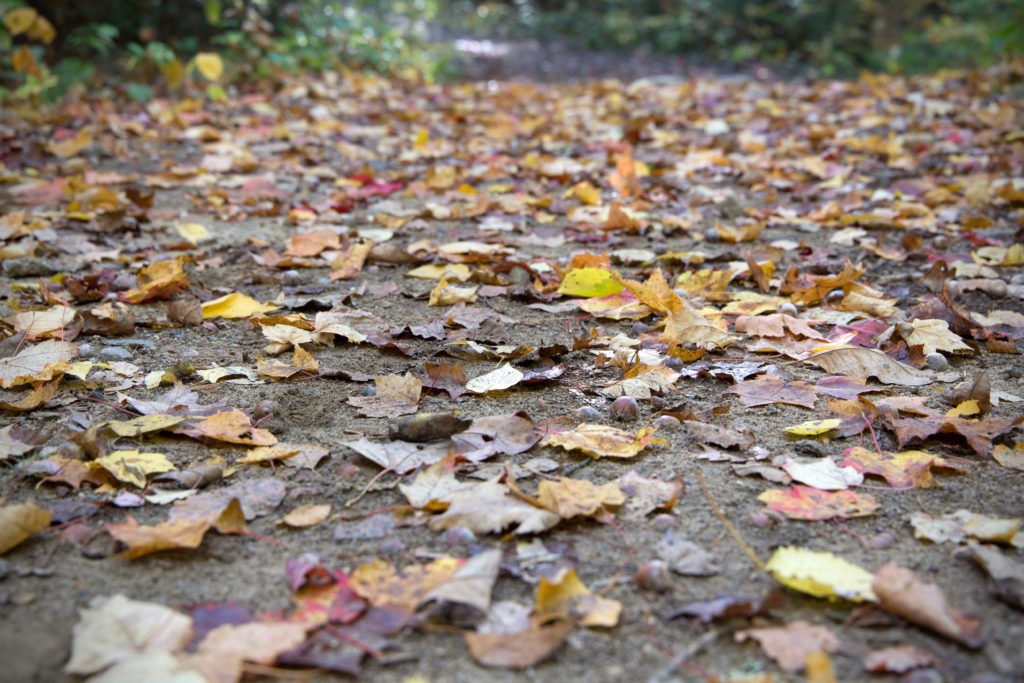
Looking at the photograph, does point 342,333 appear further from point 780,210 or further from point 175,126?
point 175,126

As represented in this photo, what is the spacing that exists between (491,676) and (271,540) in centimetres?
49

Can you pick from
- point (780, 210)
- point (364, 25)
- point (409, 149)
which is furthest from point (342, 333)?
point (364, 25)

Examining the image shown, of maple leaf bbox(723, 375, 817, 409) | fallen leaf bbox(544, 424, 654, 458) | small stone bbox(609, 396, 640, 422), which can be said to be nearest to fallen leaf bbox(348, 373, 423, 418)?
fallen leaf bbox(544, 424, 654, 458)

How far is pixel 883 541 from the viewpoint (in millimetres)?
1290

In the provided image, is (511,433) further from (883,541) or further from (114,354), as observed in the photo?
(114,354)

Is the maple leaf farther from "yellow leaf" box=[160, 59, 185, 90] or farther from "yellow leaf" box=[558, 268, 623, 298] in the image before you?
"yellow leaf" box=[160, 59, 185, 90]

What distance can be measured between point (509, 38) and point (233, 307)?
35.5 feet

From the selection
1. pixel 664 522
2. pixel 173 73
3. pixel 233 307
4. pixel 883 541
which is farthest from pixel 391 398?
pixel 173 73

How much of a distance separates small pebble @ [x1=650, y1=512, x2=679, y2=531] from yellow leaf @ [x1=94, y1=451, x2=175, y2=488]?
934 mm

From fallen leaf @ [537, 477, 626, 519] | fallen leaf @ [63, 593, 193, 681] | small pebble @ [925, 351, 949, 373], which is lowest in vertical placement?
small pebble @ [925, 351, 949, 373]

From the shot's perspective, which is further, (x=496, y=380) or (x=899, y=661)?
(x=496, y=380)

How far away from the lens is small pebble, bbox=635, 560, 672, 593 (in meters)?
1.18

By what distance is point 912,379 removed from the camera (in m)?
1.88

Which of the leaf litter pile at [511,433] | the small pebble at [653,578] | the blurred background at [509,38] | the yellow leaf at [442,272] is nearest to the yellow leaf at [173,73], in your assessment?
the blurred background at [509,38]
